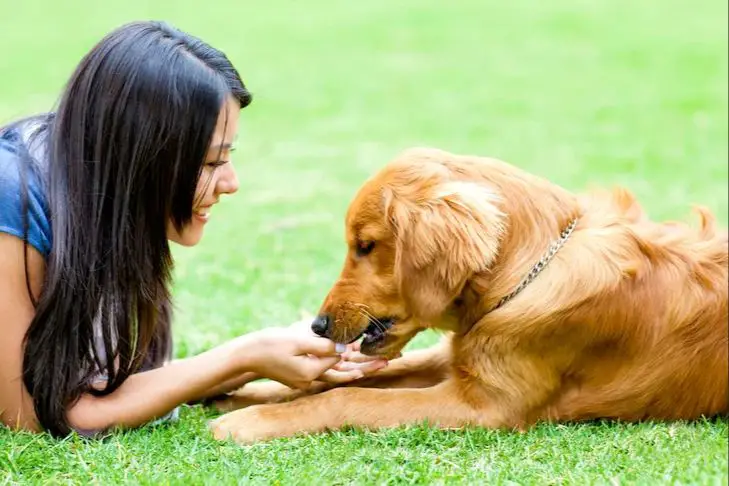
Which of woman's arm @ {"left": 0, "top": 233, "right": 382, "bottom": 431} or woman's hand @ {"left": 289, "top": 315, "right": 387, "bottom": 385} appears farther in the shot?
woman's hand @ {"left": 289, "top": 315, "right": 387, "bottom": 385}

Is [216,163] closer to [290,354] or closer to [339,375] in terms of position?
[290,354]

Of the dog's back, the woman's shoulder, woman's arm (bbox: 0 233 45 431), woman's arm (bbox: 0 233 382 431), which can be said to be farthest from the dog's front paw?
the dog's back

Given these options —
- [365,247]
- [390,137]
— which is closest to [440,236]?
[365,247]

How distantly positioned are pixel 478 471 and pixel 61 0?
68.3ft

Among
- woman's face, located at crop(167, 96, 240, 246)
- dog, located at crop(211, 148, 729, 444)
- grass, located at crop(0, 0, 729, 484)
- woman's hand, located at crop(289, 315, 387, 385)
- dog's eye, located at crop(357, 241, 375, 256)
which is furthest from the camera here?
woman's hand, located at crop(289, 315, 387, 385)

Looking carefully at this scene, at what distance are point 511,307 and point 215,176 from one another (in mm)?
1287

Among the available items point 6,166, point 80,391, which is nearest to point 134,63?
point 6,166

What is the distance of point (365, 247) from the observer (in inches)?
170

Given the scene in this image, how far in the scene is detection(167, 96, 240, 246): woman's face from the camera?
4051mm

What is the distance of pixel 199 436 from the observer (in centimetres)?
412

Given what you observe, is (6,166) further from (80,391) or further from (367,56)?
(367,56)

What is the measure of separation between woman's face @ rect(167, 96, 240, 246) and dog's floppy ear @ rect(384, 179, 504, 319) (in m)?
0.65

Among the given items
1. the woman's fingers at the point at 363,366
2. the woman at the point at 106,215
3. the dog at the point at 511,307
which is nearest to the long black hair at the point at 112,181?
the woman at the point at 106,215

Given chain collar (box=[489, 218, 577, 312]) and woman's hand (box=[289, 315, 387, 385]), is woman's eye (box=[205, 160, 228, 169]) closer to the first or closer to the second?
woman's hand (box=[289, 315, 387, 385])
